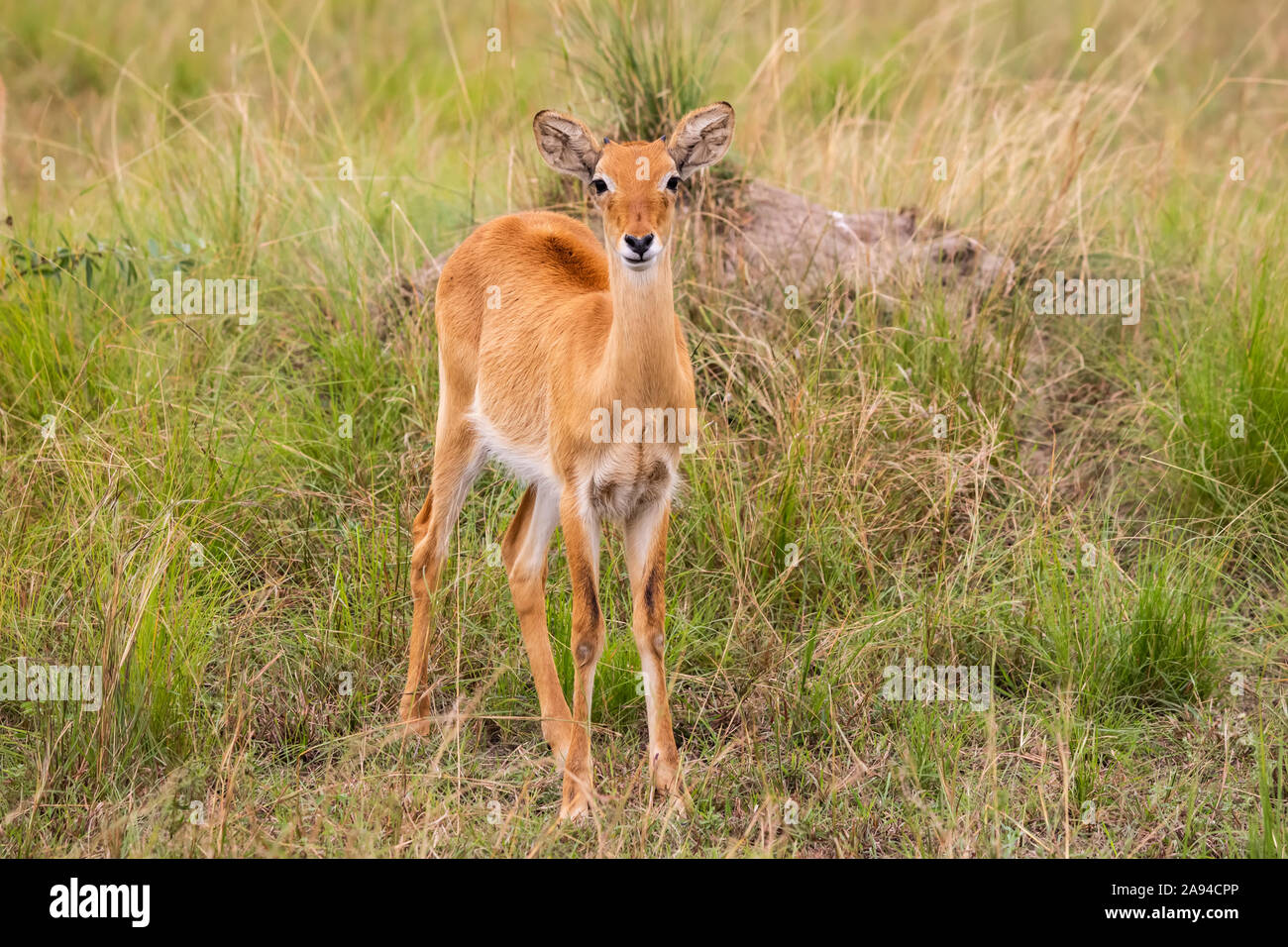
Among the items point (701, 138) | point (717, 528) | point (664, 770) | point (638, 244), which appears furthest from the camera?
point (717, 528)

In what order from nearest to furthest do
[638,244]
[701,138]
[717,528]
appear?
[638,244]
[701,138]
[717,528]

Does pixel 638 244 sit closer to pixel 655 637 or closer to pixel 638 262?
pixel 638 262

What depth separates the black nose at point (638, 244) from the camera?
4.23 metres

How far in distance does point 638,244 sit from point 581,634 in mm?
1357

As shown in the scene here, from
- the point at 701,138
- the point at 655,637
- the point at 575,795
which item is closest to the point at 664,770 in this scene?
the point at 575,795

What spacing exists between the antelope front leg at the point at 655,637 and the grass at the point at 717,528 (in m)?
0.14

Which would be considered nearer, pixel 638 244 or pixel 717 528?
pixel 638 244

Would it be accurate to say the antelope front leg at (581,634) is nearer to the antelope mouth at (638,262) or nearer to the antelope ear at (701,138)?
the antelope mouth at (638,262)

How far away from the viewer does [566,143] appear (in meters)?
4.71

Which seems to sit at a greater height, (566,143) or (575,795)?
(566,143)

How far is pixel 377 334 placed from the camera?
7.05m

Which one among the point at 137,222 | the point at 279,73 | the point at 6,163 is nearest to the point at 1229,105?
the point at 279,73

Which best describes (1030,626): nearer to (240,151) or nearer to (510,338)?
(510,338)
